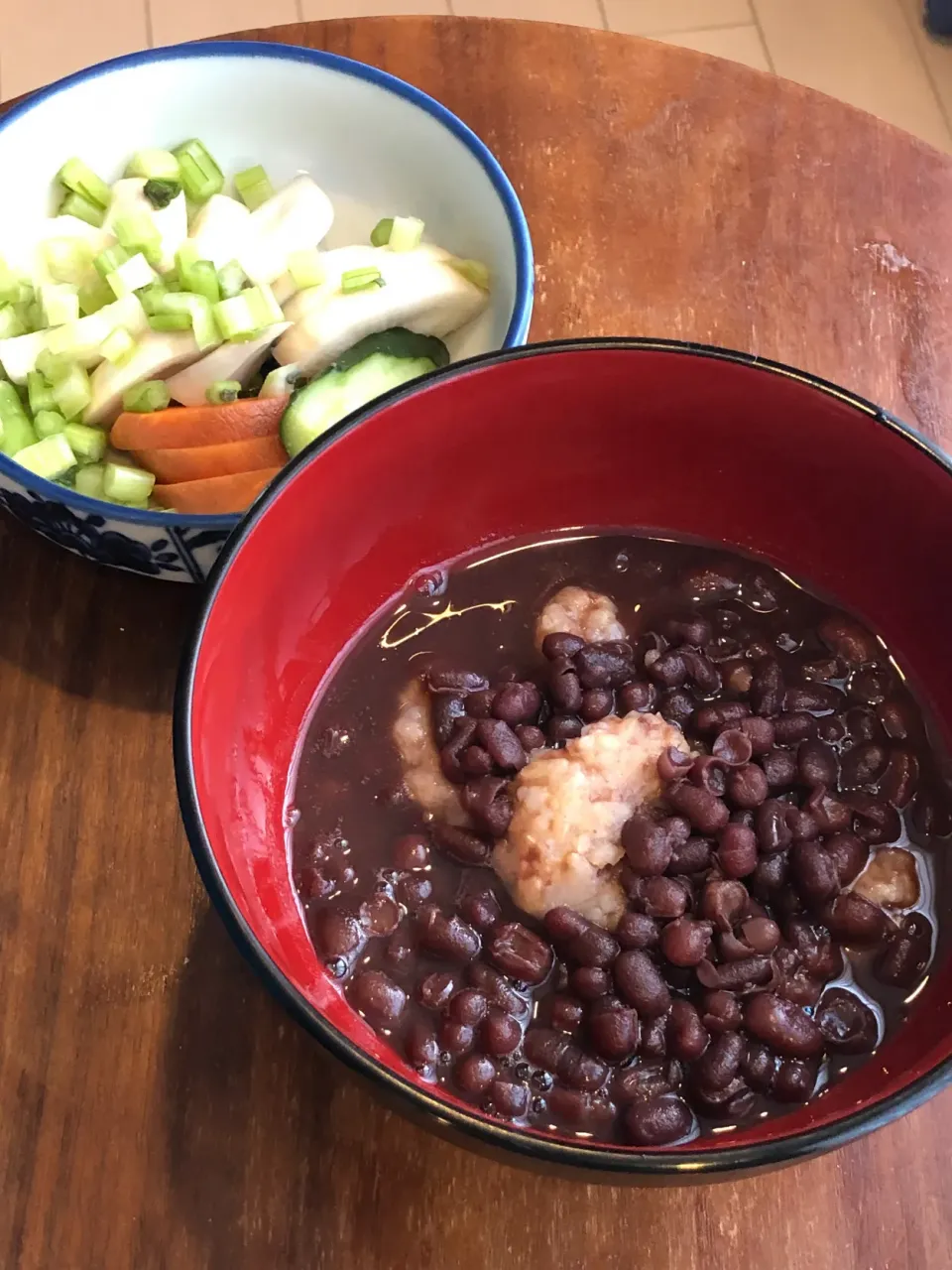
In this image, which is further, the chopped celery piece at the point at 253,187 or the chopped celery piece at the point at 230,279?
the chopped celery piece at the point at 253,187

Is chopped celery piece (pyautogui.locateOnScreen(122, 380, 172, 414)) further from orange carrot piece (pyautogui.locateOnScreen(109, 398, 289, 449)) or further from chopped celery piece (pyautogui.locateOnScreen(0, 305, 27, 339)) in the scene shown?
chopped celery piece (pyautogui.locateOnScreen(0, 305, 27, 339))

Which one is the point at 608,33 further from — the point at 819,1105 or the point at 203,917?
the point at 819,1105

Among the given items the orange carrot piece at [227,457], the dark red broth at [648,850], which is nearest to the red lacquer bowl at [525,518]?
the dark red broth at [648,850]

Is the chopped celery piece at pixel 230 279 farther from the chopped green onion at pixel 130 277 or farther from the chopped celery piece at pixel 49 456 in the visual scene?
the chopped celery piece at pixel 49 456

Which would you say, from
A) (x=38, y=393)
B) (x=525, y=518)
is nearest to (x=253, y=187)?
(x=38, y=393)

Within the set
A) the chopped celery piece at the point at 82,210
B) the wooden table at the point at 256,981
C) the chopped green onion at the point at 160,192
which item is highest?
the chopped green onion at the point at 160,192

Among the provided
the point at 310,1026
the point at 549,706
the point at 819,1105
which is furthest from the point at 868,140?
the point at 310,1026

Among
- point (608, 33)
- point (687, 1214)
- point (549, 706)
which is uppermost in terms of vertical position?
point (608, 33)
